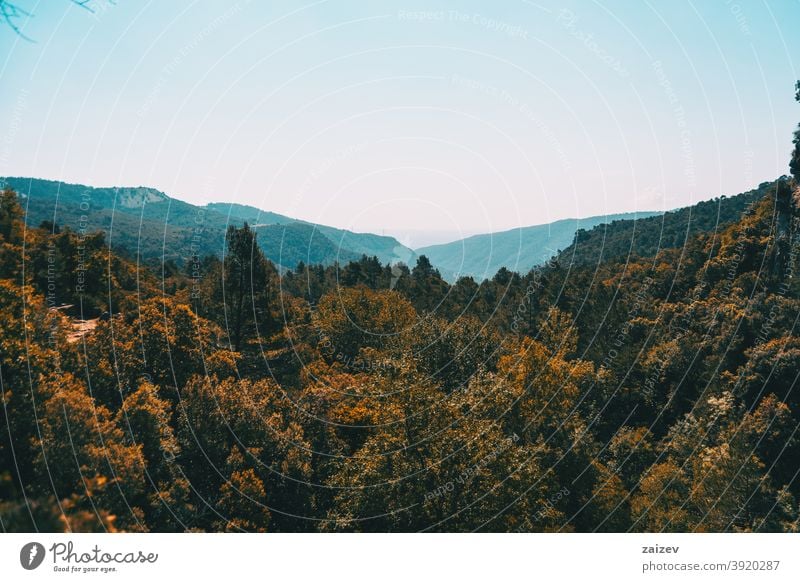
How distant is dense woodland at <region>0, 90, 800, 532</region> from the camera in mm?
22297

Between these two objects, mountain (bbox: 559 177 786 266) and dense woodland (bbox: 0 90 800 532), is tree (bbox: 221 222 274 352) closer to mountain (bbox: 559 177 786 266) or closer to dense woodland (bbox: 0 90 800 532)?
dense woodland (bbox: 0 90 800 532)

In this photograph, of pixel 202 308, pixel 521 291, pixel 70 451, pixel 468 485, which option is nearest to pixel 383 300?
pixel 202 308

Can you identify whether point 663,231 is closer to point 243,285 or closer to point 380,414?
point 243,285

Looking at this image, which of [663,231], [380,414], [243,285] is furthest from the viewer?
[663,231]

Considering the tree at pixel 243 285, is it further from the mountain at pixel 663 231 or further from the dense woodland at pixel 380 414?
the mountain at pixel 663 231

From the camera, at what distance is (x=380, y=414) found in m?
33.1

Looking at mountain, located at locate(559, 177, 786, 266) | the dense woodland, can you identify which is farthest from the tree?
mountain, located at locate(559, 177, 786, 266)

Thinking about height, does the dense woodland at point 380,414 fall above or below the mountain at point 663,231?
below

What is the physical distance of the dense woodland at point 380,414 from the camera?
2230 cm

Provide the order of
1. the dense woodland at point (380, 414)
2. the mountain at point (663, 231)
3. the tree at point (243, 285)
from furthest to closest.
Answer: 1. the mountain at point (663, 231)
2. the tree at point (243, 285)
3. the dense woodland at point (380, 414)

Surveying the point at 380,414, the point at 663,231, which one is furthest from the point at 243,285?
the point at 663,231

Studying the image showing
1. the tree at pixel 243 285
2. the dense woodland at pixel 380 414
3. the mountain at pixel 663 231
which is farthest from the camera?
the mountain at pixel 663 231

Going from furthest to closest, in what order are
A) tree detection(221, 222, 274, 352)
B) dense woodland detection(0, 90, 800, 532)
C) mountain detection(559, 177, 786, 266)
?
mountain detection(559, 177, 786, 266) → tree detection(221, 222, 274, 352) → dense woodland detection(0, 90, 800, 532)

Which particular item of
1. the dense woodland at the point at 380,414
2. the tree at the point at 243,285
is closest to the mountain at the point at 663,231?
the dense woodland at the point at 380,414
